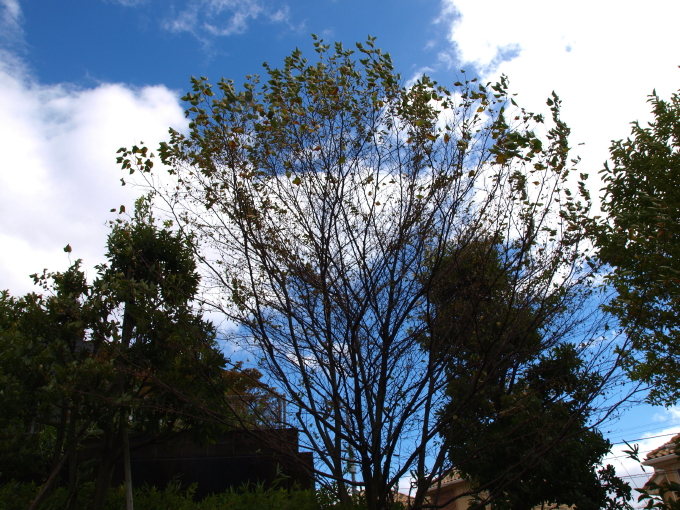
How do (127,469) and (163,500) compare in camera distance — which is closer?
(127,469)

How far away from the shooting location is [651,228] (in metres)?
7.86

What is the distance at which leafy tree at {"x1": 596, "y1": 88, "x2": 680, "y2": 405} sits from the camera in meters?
6.75

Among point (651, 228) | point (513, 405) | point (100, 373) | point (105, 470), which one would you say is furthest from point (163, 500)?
point (651, 228)

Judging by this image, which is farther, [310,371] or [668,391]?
[668,391]

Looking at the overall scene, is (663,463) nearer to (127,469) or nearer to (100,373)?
(127,469)

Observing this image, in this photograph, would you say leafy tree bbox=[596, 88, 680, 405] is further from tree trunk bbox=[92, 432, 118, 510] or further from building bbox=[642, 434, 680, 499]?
tree trunk bbox=[92, 432, 118, 510]

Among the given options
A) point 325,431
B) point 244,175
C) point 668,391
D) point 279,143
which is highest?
point 279,143

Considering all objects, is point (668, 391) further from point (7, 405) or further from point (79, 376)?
point (7, 405)

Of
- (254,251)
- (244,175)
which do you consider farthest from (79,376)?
(244,175)

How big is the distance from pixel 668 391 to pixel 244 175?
32.3 ft

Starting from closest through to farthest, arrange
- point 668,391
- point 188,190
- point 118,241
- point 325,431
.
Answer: point 325,431 → point 188,190 → point 118,241 → point 668,391

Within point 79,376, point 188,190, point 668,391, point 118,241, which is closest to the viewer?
point 188,190

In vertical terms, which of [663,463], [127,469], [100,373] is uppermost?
[100,373]

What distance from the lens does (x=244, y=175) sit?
568cm
